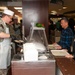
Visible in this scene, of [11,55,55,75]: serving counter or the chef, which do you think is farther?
the chef

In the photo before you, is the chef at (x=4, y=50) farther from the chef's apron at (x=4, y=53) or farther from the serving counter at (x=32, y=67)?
the serving counter at (x=32, y=67)

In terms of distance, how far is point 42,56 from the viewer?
2.17m

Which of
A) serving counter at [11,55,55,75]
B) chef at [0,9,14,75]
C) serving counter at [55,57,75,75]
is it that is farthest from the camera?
chef at [0,9,14,75]

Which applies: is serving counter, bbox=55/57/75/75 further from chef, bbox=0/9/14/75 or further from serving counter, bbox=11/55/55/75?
chef, bbox=0/9/14/75

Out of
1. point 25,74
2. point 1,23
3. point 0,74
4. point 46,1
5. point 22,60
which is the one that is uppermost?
point 46,1

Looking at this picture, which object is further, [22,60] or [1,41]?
[1,41]

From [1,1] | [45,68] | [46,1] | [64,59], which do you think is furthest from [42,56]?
[1,1]

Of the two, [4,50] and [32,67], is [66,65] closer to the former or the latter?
[32,67]

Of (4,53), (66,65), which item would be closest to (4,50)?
(4,53)

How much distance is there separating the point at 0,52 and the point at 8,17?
0.56 metres

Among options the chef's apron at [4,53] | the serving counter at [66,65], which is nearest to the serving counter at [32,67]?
the serving counter at [66,65]

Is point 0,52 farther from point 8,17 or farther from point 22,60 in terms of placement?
point 22,60

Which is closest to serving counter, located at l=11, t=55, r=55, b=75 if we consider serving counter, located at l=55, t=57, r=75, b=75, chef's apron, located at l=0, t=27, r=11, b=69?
serving counter, located at l=55, t=57, r=75, b=75

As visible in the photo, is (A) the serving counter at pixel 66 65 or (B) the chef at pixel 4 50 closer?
(A) the serving counter at pixel 66 65
